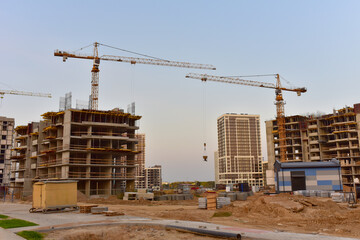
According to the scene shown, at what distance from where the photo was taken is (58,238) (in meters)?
17.2

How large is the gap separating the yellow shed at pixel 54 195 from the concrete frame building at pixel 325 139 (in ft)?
270

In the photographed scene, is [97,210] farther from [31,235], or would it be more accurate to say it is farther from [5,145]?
[5,145]

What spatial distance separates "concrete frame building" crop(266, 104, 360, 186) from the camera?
9262cm

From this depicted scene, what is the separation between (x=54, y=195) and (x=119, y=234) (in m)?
16.2

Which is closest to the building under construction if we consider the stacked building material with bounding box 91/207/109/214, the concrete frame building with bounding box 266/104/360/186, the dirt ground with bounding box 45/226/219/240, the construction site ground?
the stacked building material with bounding box 91/207/109/214

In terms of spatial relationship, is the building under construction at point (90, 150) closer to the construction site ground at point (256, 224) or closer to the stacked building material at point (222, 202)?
the stacked building material at point (222, 202)

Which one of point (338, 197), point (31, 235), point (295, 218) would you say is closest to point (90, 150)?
point (338, 197)

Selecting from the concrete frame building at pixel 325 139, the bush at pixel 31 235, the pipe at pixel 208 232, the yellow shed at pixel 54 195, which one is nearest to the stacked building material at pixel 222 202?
the pipe at pixel 208 232

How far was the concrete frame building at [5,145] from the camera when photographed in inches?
5012

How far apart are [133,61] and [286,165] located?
5800cm

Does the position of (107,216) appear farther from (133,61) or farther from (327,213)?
(133,61)

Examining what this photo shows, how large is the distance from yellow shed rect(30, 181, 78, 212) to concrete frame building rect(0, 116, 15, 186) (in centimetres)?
10890

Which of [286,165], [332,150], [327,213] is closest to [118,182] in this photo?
[286,165]

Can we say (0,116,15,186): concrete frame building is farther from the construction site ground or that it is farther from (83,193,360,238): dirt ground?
(83,193,360,238): dirt ground
